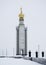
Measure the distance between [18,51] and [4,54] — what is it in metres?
0.60

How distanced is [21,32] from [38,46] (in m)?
0.65

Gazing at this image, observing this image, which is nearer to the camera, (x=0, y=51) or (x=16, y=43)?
A: (x=0, y=51)

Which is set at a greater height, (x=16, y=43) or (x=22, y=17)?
(x=22, y=17)

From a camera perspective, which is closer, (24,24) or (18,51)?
(18,51)

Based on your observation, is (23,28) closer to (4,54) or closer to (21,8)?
(21,8)

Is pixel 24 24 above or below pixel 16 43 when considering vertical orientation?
above

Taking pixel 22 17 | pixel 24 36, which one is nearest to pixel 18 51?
pixel 24 36

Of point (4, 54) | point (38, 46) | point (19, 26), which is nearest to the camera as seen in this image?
point (4, 54)

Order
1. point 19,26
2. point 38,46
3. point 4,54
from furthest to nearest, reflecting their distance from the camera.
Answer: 1. point 19,26
2. point 38,46
3. point 4,54

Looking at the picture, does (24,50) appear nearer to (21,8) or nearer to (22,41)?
(22,41)

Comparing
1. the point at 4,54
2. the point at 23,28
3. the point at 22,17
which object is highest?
the point at 22,17

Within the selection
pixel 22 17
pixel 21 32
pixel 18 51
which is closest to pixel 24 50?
pixel 18 51

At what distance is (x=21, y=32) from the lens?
507cm

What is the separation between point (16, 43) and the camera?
5070 millimetres
